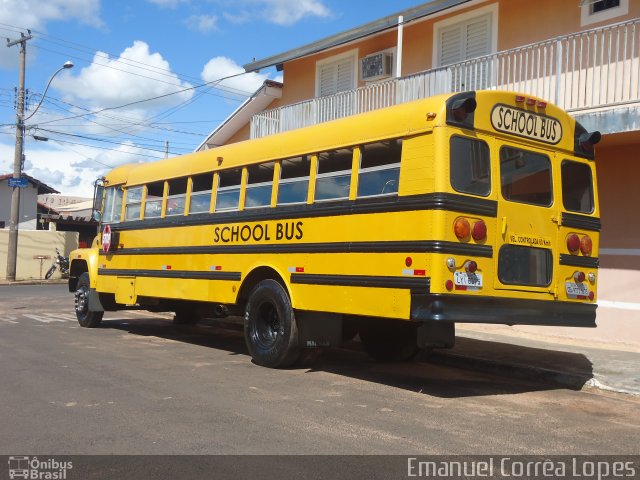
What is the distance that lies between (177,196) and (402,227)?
473cm

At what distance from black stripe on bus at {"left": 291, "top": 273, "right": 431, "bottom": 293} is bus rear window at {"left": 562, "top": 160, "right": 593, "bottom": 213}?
216 centimetres

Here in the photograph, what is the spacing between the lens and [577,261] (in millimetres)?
7355

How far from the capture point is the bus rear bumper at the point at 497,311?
6.28 m

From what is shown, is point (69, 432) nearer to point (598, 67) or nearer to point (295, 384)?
point (295, 384)

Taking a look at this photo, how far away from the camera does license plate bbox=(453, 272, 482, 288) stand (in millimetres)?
6379

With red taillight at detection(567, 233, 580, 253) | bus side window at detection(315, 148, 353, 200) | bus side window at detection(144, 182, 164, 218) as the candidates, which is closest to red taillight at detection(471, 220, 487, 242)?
red taillight at detection(567, 233, 580, 253)

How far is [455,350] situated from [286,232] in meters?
3.27

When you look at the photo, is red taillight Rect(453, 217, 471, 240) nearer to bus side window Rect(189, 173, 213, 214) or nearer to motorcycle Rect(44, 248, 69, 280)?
bus side window Rect(189, 173, 213, 214)

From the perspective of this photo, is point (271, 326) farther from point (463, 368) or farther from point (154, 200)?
point (154, 200)

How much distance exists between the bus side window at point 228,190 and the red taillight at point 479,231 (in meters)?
3.57

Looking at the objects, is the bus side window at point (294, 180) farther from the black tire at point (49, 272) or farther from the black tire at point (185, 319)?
the black tire at point (49, 272)

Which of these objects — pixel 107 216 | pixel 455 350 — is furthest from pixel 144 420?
pixel 107 216

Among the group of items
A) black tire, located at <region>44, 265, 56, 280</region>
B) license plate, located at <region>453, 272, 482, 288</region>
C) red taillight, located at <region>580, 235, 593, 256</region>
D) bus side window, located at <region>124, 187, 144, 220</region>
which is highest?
bus side window, located at <region>124, 187, 144, 220</region>

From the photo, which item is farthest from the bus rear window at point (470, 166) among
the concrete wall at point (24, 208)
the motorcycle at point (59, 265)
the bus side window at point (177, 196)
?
the concrete wall at point (24, 208)
